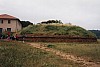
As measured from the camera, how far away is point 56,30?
4331cm

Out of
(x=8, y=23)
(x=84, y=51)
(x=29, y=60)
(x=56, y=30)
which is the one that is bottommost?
(x=84, y=51)

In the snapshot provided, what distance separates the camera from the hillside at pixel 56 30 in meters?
41.6

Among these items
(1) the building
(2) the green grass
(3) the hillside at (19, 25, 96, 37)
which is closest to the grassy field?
(2) the green grass

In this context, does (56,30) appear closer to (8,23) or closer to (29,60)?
(8,23)

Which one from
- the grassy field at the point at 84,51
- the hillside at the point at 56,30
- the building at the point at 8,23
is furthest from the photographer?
the building at the point at 8,23

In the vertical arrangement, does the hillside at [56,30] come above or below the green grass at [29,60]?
above

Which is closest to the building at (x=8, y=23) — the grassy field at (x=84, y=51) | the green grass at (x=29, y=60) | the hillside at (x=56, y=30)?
the hillside at (x=56, y=30)

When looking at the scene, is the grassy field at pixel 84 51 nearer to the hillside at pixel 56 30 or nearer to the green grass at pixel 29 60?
the green grass at pixel 29 60

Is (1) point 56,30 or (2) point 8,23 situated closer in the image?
(1) point 56,30

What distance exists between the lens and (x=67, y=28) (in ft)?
146

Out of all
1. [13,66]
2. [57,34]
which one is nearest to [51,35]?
[57,34]

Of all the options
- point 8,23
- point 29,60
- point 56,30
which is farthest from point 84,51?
point 8,23

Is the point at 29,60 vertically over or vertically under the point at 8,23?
under

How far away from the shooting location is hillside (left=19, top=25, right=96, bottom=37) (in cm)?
4158
